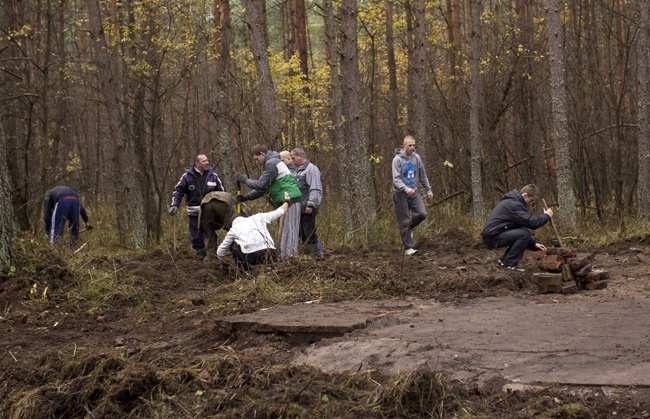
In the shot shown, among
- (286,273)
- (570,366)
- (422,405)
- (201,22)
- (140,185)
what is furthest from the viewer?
(201,22)

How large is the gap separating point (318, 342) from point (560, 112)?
431 inches

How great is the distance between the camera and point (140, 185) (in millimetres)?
22812

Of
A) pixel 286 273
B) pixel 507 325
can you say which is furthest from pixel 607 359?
pixel 286 273

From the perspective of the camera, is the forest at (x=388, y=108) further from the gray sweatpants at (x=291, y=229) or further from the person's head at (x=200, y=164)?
the gray sweatpants at (x=291, y=229)

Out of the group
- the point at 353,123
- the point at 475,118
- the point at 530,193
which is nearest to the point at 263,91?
the point at 353,123

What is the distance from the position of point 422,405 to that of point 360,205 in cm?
1171

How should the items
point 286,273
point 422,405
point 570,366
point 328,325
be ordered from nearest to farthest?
1. point 422,405
2. point 570,366
3. point 328,325
4. point 286,273

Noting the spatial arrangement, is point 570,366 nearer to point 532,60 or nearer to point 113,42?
point 532,60

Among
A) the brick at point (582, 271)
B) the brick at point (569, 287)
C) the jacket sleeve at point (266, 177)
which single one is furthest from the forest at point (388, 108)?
the brick at point (569, 287)

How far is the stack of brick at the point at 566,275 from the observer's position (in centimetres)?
1039

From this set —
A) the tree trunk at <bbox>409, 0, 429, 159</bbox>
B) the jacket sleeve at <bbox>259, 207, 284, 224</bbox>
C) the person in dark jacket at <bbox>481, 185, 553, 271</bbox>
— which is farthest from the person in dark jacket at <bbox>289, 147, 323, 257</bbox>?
Result: the tree trunk at <bbox>409, 0, 429, 159</bbox>

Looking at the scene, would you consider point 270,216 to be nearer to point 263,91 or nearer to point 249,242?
point 249,242

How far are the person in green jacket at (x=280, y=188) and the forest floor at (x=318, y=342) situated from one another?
1.12 meters

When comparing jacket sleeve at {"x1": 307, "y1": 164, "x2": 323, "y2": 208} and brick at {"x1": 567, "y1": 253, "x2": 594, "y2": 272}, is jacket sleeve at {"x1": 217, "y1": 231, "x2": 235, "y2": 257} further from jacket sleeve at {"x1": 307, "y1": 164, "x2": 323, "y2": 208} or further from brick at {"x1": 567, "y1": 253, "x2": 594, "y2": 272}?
brick at {"x1": 567, "y1": 253, "x2": 594, "y2": 272}
